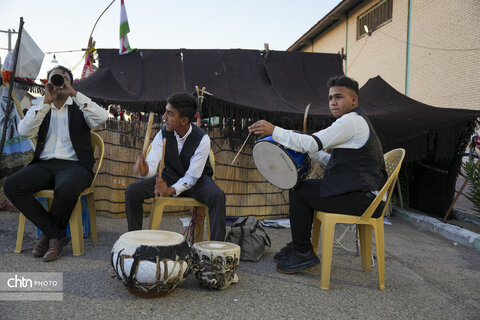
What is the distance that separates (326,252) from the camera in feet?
8.45

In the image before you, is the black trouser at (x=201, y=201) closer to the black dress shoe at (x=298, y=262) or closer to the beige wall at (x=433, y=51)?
the black dress shoe at (x=298, y=262)

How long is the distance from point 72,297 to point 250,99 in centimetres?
335

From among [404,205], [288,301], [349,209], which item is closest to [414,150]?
[404,205]

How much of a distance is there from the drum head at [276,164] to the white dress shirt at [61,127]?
136 centimetres

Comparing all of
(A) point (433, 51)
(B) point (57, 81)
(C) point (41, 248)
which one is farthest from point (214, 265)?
(A) point (433, 51)

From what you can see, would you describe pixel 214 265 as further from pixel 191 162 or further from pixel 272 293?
pixel 191 162

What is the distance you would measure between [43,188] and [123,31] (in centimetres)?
335

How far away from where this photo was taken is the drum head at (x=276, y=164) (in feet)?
9.02

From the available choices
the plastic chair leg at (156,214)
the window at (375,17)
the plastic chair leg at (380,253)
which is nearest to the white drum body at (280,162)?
the plastic chair leg at (380,253)

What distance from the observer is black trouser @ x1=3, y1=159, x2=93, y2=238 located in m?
2.92

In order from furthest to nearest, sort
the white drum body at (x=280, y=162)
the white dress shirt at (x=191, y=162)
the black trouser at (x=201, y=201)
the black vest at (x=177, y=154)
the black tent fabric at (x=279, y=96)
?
the black tent fabric at (x=279, y=96) < the black vest at (x=177, y=154) < the white dress shirt at (x=191, y=162) < the black trouser at (x=201, y=201) < the white drum body at (x=280, y=162)

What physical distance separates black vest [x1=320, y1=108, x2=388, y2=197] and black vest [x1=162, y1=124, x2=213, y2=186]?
1051 mm

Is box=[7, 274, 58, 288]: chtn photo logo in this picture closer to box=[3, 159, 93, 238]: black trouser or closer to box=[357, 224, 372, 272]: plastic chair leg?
box=[3, 159, 93, 238]: black trouser

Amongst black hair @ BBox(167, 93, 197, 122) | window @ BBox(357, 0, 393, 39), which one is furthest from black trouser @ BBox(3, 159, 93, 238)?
window @ BBox(357, 0, 393, 39)
